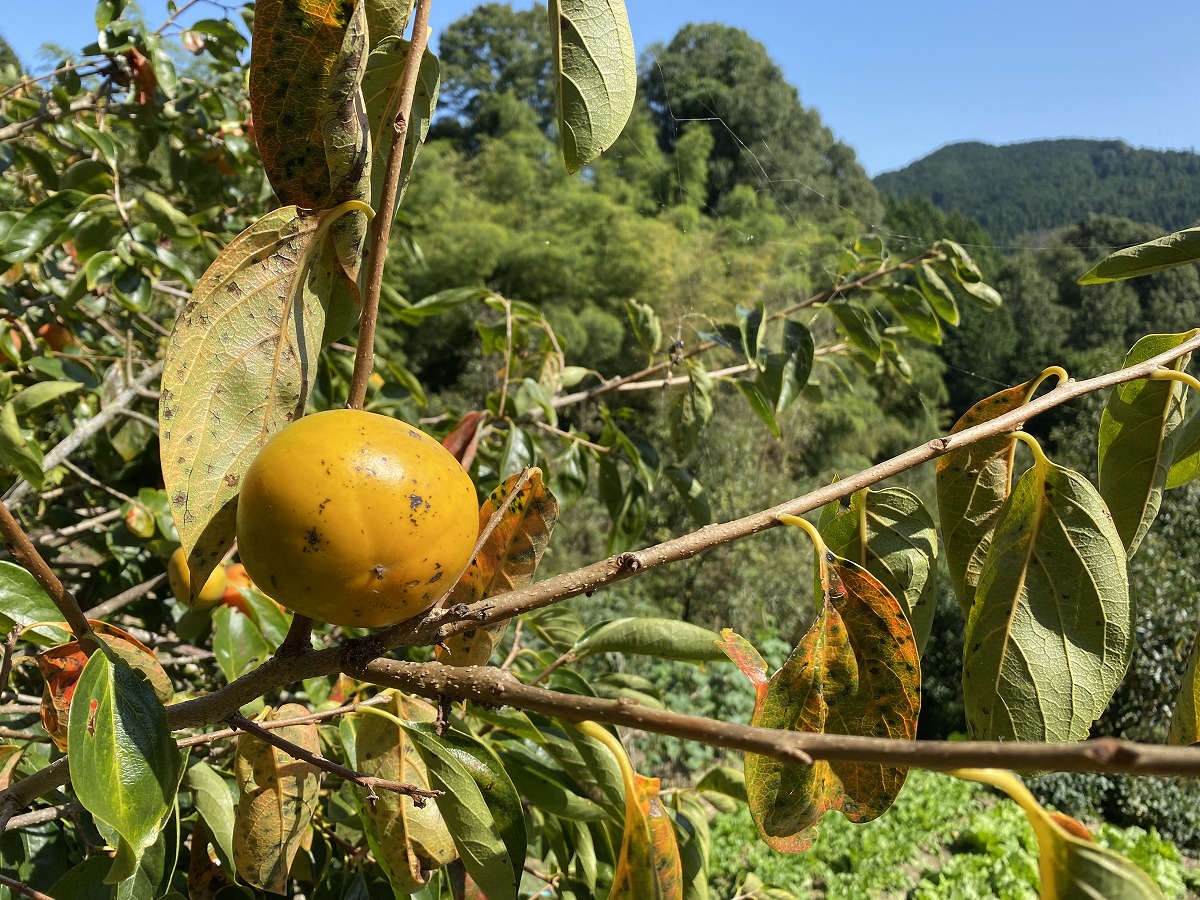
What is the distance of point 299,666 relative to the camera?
0.42 m

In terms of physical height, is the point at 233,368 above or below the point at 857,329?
below

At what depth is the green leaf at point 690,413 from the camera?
1.56 meters

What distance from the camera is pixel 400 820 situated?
21.5 inches

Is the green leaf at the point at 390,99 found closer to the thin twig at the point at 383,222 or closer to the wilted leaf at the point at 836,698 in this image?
the thin twig at the point at 383,222

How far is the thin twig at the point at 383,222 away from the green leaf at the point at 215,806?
47 centimetres

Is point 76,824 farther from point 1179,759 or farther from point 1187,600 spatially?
point 1187,600

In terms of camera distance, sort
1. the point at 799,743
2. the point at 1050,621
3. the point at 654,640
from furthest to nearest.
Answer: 1. the point at 654,640
2. the point at 1050,621
3. the point at 799,743

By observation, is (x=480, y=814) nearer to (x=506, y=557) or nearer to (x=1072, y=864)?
(x=506, y=557)

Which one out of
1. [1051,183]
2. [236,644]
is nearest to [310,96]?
[236,644]

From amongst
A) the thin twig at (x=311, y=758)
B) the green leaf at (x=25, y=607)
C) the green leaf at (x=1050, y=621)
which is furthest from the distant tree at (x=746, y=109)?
the thin twig at (x=311, y=758)

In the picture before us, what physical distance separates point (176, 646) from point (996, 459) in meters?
1.31

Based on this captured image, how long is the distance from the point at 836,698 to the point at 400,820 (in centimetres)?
31

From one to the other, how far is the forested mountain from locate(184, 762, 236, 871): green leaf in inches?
246

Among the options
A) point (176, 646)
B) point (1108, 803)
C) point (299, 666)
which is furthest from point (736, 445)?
point (299, 666)
